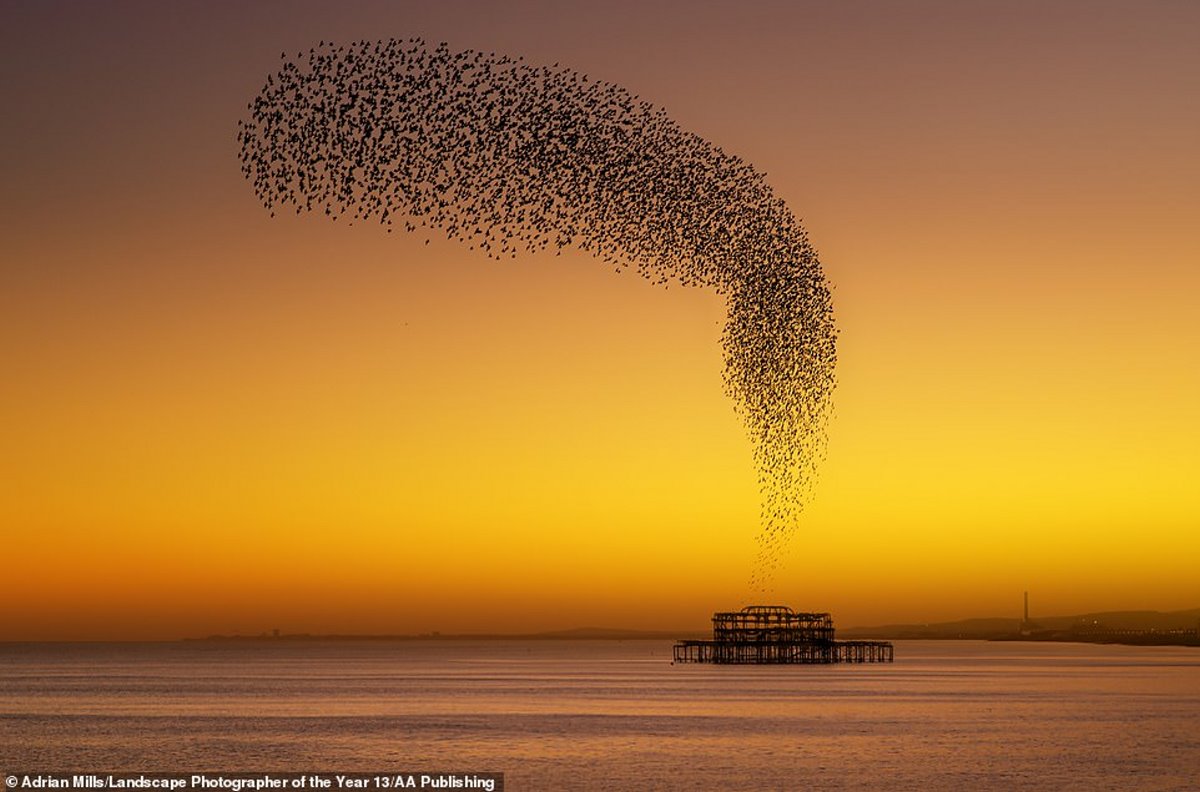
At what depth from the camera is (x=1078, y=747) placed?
80.5 meters

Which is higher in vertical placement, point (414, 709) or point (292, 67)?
point (292, 67)

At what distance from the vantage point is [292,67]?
43406 millimetres

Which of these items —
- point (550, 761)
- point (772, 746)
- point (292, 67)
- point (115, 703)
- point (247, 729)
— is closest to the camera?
point (292, 67)

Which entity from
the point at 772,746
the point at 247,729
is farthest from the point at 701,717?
the point at 247,729

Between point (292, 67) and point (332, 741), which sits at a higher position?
point (292, 67)

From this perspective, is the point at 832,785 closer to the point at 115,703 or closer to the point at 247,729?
the point at 247,729

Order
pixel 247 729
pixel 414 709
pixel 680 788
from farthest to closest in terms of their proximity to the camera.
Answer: pixel 414 709 → pixel 247 729 → pixel 680 788

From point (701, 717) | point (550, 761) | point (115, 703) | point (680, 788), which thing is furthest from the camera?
point (115, 703)

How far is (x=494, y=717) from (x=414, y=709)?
44.3 feet

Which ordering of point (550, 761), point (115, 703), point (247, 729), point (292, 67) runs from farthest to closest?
point (115, 703)
point (247, 729)
point (550, 761)
point (292, 67)

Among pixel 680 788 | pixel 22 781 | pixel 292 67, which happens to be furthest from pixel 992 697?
pixel 292 67

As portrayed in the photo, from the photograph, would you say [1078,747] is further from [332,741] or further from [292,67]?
[292,67]

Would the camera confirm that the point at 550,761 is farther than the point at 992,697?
No

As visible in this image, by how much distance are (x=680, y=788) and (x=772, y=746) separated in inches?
758
